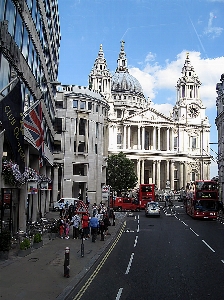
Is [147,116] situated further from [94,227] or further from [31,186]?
[31,186]

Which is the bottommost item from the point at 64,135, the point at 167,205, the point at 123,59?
the point at 167,205

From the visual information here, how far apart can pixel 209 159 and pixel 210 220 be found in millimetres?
81335

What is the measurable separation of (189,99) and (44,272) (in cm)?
11568

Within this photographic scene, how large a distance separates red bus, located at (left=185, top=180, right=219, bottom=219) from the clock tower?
274 feet

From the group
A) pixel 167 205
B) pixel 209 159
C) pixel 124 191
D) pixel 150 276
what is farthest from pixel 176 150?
pixel 150 276

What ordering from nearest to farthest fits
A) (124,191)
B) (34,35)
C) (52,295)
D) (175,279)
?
(52,295)
(175,279)
(34,35)
(124,191)

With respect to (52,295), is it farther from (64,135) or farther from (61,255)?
(64,135)

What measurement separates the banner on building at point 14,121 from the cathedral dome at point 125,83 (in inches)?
5436

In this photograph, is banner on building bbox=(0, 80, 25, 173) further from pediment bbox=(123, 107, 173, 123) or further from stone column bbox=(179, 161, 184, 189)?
stone column bbox=(179, 161, 184, 189)

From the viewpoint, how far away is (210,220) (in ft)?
148

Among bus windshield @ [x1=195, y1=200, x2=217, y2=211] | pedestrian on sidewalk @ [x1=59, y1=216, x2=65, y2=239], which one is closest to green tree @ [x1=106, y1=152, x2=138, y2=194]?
bus windshield @ [x1=195, y1=200, x2=217, y2=211]

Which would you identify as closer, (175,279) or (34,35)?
(175,279)

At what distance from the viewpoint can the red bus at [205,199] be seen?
43.0 m

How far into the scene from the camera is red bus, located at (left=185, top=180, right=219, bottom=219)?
43006 millimetres
